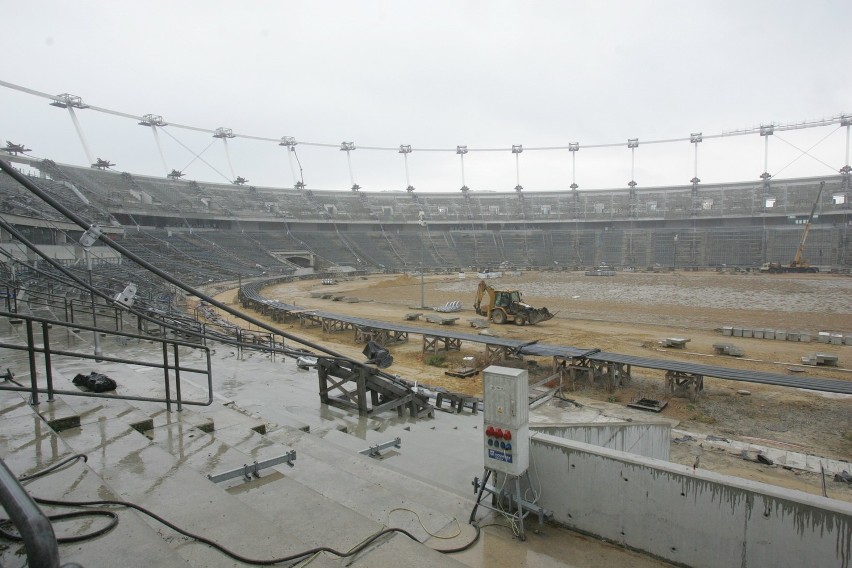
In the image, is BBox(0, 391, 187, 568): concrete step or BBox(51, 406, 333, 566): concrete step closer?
BBox(0, 391, 187, 568): concrete step

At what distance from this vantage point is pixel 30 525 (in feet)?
4.39

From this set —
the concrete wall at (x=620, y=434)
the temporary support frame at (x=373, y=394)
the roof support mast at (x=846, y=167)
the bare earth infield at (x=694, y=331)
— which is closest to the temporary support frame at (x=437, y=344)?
the bare earth infield at (x=694, y=331)

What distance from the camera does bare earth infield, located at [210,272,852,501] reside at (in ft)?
33.0

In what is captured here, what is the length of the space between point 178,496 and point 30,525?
2.57 meters

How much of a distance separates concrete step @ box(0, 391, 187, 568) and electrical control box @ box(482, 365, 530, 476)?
9.78 feet

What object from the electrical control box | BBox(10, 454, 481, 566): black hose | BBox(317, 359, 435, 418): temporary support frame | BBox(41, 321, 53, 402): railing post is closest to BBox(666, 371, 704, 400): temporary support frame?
BBox(317, 359, 435, 418): temporary support frame

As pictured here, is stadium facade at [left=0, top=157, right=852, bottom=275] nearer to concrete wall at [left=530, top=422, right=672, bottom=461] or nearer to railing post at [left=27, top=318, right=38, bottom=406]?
railing post at [left=27, top=318, right=38, bottom=406]

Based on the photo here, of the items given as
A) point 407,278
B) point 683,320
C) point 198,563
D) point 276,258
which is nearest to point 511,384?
point 198,563

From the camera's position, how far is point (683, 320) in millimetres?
25781

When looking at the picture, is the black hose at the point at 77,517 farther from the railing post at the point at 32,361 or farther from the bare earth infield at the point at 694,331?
the bare earth infield at the point at 694,331

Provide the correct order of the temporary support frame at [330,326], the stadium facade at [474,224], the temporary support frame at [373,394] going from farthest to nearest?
the stadium facade at [474,224] → the temporary support frame at [330,326] → the temporary support frame at [373,394]

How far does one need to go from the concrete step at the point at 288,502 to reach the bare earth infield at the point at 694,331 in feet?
21.4

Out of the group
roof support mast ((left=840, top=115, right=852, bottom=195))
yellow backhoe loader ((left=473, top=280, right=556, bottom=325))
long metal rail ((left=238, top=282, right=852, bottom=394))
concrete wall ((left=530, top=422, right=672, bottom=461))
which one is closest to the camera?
concrete wall ((left=530, top=422, right=672, bottom=461))

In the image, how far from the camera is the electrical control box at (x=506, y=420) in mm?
4660
